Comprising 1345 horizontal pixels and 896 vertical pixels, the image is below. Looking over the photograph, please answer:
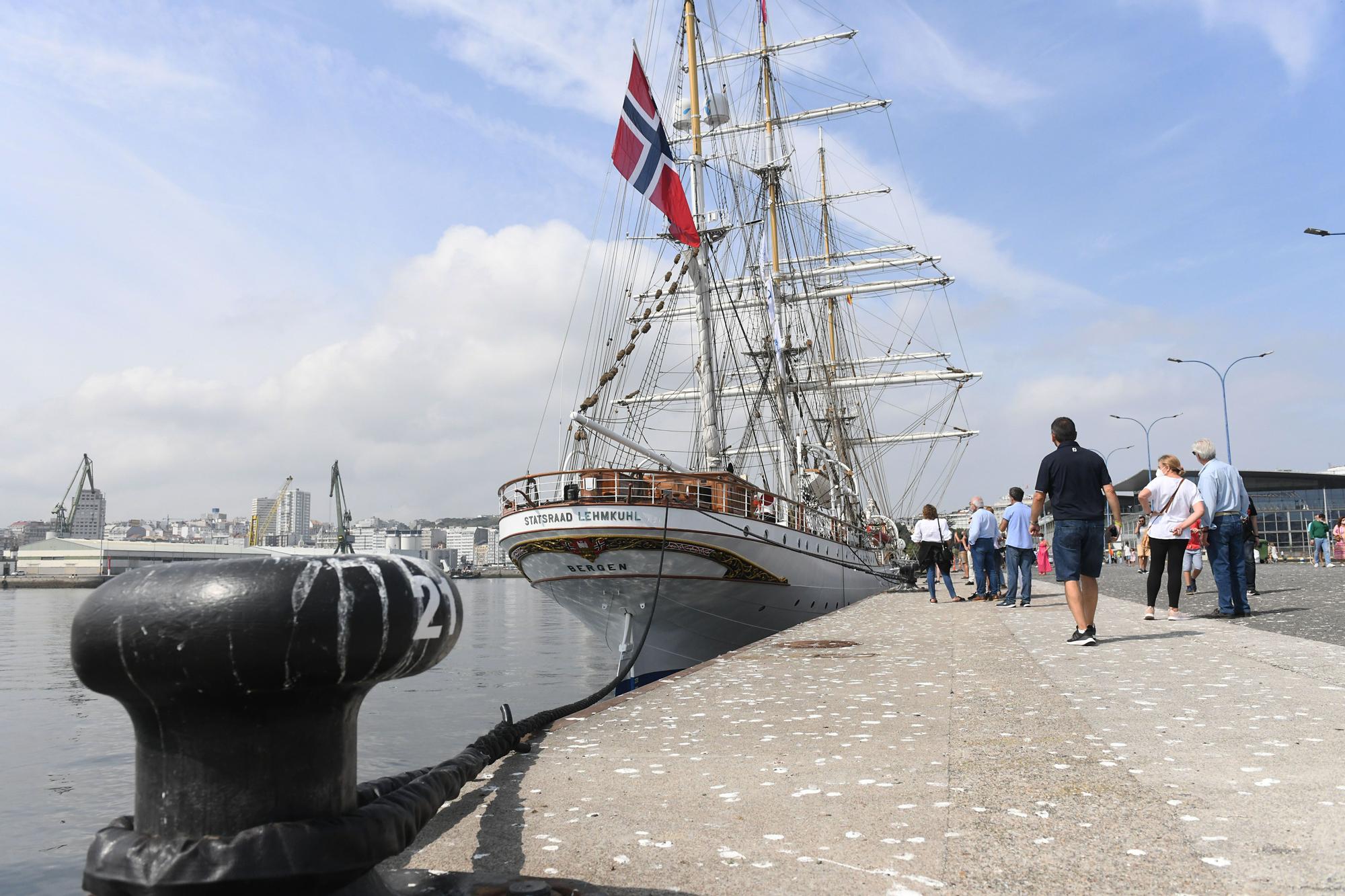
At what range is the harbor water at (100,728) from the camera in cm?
670

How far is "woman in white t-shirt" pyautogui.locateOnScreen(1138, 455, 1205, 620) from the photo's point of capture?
995cm

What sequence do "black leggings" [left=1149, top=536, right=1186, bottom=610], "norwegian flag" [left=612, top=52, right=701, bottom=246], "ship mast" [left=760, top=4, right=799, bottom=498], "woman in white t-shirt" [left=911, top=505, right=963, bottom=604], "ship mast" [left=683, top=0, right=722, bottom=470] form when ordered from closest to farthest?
"black leggings" [left=1149, top=536, right=1186, bottom=610] < "woman in white t-shirt" [left=911, top=505, right=963, bottom=604] < "norwegian flag" [left=612, top=52, right=701, bottom=246] < "ship mast" [left=683, top=0, right=722, bottom=470] < "ship mast" [left=760, top=4, right=799, bottom=498]

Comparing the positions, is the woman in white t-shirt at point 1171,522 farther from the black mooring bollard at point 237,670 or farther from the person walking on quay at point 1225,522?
the black mooring bollard at point 237,670

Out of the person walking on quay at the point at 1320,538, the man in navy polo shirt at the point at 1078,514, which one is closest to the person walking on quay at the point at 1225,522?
the man in navy polo shirt at the point at 1078,514

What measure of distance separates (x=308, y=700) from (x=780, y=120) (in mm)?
51261

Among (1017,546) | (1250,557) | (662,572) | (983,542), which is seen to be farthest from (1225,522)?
(662,572)

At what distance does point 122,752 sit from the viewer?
10.2 m

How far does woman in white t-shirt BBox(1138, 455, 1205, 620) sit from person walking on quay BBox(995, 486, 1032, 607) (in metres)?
3.21

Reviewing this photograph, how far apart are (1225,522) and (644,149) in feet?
45.5

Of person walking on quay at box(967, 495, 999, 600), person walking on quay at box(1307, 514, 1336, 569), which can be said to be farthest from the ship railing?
person walking on quay at box(1307, 514, 1336, 569)

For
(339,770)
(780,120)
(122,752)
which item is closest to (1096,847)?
(339,770)

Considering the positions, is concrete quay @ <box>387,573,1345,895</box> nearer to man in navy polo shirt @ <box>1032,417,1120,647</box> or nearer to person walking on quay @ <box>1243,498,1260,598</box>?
man in navy polo shirt @ <box>1032,417,1120,647</box>

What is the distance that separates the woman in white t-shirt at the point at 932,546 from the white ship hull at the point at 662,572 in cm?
264

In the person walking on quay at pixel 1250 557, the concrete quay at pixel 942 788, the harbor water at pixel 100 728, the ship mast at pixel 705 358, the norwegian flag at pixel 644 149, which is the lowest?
the harbor water at pixel 100 728
